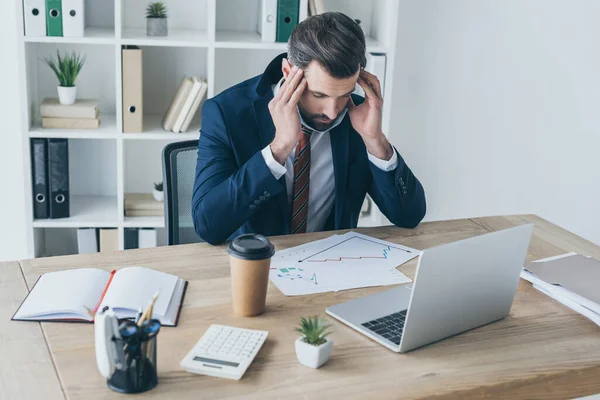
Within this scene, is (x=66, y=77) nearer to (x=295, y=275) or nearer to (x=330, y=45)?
(x=330, y=45)

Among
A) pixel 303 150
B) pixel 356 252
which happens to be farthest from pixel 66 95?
pixel 356 252

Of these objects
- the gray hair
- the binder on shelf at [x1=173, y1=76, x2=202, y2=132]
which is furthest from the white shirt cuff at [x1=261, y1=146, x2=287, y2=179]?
the binder on shelf at [x1=173, y1=76, x2=202, y2=132]

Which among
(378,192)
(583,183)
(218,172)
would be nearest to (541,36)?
(583,183)

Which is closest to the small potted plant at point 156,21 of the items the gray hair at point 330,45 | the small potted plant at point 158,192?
the small potted plant at point 158,192

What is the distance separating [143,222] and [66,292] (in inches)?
65.6

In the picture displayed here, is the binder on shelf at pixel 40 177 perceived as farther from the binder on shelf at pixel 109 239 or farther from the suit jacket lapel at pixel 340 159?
the suit jacket lapel at pixel 340 159

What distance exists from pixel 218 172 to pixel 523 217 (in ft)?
3.11

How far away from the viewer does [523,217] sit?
89.1 inches

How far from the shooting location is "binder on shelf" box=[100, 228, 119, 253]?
3129 mm

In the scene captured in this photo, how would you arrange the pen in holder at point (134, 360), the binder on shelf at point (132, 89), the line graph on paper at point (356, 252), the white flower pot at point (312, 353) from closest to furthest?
the pen in holder at point (134, 360) → the white flower pot at point (312, 353) → the line graph on paper at point (356, 252) → the binder on shelf at point (132, 89)

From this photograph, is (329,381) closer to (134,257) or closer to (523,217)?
(134,257)

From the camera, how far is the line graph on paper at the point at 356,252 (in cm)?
179

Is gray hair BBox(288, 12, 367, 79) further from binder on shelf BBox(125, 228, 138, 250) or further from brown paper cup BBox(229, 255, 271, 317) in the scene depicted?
binder on shelf BBox(125, 228, 138, 250)

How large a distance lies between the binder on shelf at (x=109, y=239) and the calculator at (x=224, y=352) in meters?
1.84
